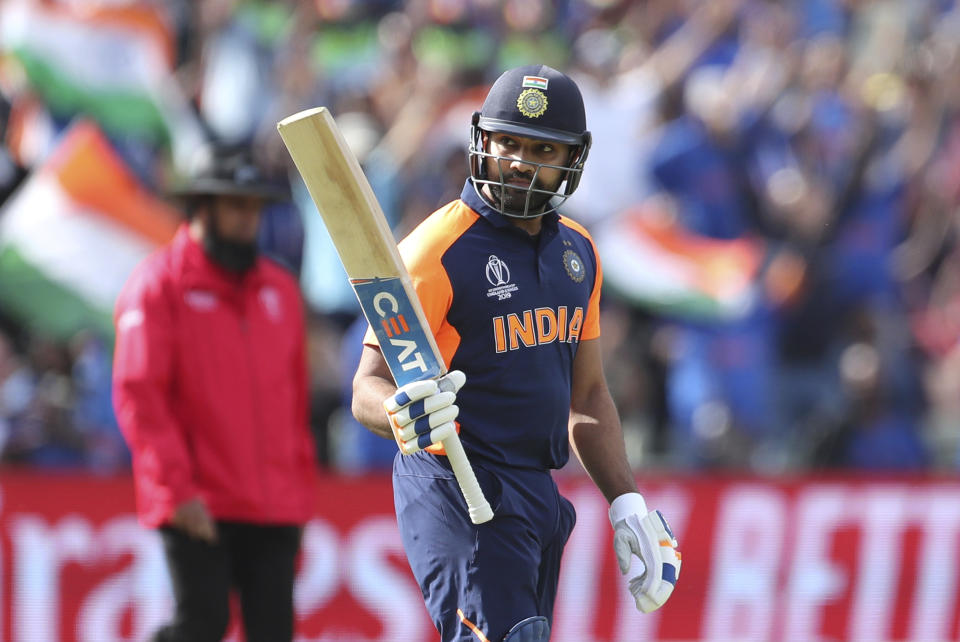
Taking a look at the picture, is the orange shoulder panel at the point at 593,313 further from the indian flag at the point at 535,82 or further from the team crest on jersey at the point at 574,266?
the indian flag at the point at 535,82

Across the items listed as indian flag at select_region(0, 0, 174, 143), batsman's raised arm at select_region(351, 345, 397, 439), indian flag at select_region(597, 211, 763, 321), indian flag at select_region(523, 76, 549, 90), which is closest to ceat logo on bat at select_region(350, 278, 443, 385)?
batsman's raised arm at select_region(351, 345, 397, 439)

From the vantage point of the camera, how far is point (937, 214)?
35.4 ft

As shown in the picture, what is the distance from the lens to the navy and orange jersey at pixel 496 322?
165 inches

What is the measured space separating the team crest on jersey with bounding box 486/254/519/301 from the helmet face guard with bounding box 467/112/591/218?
148mm

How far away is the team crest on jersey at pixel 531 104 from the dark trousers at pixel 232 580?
2.38 m

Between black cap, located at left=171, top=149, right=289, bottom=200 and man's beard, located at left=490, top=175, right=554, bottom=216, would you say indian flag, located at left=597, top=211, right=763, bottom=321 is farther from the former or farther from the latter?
man's beard, located at left=490, top=175, right=554, bottom=216

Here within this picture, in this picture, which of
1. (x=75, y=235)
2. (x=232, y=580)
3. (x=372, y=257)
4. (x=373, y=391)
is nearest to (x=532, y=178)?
(x=372, y=257)

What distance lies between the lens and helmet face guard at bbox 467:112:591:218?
4184 mm

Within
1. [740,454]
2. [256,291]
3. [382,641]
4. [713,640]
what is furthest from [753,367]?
[256,291]

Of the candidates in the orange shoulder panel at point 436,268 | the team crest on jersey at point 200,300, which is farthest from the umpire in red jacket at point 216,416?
the orange shoulder panel at point 436,268

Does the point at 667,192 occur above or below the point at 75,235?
above

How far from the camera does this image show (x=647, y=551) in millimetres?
4297

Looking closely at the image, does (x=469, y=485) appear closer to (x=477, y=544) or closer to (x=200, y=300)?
(x=477, y=544)

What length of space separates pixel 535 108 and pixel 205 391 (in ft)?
7.16
